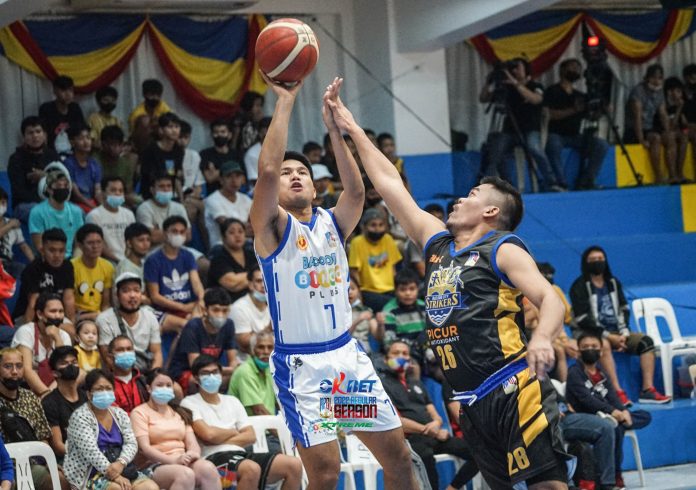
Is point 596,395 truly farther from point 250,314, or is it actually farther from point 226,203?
point 226,203

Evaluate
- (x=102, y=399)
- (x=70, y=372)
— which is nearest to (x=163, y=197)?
(x=70, y=372)

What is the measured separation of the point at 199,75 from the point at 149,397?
658cm

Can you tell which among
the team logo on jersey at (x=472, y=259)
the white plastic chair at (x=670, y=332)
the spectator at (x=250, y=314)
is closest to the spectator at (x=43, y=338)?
the spectator at (x=250, y=314)

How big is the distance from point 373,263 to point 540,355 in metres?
7.20

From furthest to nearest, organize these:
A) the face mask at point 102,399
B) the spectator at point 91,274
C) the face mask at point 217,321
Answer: the spectator at point 91,274 → the face mask at point 217,321 → the face mask at point 102,399

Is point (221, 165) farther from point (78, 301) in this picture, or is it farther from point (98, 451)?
point (98, 451)

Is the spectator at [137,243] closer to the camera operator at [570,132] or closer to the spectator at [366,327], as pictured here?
the spectator at [366,327]

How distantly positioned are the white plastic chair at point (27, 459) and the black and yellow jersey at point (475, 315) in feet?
12.4

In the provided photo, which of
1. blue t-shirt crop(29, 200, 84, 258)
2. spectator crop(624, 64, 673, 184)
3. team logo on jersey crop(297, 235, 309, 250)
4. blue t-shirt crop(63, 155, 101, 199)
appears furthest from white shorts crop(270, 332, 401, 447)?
spectator crop(624, 64, 673, 184)

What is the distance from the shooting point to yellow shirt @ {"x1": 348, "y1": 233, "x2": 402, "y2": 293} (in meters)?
11.7

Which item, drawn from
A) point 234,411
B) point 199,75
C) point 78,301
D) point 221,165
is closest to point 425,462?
point 234,411

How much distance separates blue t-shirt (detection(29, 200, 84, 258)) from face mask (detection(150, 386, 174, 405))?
2.68 meters

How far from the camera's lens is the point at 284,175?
6059mm

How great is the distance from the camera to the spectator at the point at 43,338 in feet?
29.5
